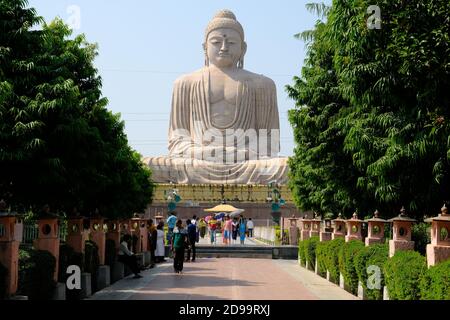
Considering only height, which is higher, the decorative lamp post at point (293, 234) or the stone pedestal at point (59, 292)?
the decorative lamp post at point (293, 234)

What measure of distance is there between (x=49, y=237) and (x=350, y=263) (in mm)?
5091

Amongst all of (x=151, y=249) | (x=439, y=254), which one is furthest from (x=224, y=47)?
(x=439, y=254)

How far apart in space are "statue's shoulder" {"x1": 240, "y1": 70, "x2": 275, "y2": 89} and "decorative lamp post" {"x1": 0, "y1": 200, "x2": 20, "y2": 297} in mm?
36306

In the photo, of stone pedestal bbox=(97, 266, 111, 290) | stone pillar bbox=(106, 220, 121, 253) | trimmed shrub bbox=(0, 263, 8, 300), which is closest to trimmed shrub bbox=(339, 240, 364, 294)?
stone pedestal bbox=(97, 266, 111, 290)

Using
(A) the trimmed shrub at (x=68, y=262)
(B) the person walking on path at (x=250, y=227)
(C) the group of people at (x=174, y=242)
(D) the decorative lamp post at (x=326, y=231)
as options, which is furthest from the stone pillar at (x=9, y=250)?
(B) the person walking on path at (x=250, y=227)

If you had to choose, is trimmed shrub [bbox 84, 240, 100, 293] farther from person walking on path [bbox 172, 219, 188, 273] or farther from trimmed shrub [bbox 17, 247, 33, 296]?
trimmed shrub [bbox 17, 247, 33, 296]

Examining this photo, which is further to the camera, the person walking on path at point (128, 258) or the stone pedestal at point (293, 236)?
the stone pedestal at point (293, 236)

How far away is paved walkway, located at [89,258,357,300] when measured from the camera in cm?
1276

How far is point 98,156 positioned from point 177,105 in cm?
3257

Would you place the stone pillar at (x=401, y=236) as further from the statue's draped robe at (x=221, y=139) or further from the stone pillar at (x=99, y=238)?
the statue's draped robe at (x=221, y=139)

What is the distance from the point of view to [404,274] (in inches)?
371

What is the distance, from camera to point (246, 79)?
45.4 meters

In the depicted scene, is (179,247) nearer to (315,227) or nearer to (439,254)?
(315,227)

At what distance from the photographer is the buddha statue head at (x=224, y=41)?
149ft
